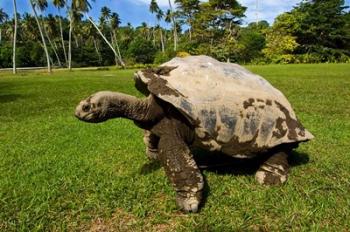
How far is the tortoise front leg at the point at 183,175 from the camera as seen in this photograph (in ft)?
10.2

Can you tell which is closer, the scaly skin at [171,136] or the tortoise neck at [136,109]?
the scaly skin at [171,136]

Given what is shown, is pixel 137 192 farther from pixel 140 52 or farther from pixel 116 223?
pixel 140 52

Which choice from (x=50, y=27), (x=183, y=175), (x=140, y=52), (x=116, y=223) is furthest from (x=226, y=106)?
(x=50, y=27)

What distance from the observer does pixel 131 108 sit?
11.2ft

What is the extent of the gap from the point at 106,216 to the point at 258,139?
151 cm

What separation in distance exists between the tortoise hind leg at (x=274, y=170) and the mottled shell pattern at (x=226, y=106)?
216 millimetres

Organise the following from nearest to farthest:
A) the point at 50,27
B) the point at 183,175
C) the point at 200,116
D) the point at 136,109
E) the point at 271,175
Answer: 1. the point at 183,175
2. the point at 200,116
3. the point at 136,109
4. the point at 271,175
5. the point at 50,27

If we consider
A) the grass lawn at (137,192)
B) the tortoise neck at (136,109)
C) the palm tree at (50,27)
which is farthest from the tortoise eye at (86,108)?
the palm tree at (50,27)

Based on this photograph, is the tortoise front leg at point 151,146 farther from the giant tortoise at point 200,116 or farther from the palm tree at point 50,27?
the palm tree at point 50,27

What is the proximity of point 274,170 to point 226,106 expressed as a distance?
816 millimetres

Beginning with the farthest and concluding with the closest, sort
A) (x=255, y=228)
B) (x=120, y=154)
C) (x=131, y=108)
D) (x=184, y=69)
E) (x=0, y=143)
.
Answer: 1. (x=0, y=143)
2. (x=120, y=154)
3. (x=184, y=69)
4. (x=131, y=108)
5. (x=255, y=228)

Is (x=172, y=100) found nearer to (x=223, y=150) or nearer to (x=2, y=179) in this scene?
(x=223, y=150)

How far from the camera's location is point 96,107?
3186 millimetres

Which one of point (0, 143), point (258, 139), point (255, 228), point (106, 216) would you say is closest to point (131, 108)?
point (106, 216)
